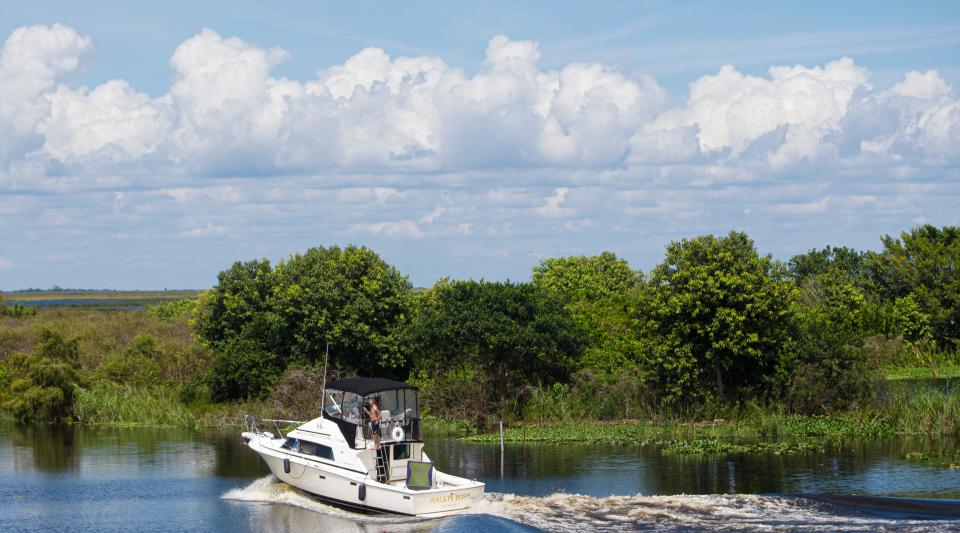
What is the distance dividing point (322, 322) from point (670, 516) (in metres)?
32.6

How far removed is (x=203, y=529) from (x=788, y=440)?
2509 cm

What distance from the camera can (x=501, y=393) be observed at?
56281mm

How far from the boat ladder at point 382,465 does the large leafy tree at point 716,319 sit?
18.4m

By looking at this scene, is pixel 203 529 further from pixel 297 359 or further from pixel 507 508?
pixel 297 359

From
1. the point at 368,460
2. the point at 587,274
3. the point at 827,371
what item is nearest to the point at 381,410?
the point at 368,460

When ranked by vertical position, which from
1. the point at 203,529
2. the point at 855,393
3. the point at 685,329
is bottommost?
the point at 203,529

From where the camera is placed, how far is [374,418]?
119 feet

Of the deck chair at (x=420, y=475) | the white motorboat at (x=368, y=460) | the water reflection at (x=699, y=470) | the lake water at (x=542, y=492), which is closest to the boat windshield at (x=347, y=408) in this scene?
the white motorboat at (x=368, y=460)

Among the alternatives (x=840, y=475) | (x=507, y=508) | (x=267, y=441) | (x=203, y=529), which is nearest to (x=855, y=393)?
(x=840, y=475)

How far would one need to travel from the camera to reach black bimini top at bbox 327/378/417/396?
37.0m

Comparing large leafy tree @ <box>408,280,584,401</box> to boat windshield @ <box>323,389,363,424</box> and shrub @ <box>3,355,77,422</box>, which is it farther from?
shrub @ <box>3,355,77,422</box>

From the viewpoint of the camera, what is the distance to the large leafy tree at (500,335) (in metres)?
54.4

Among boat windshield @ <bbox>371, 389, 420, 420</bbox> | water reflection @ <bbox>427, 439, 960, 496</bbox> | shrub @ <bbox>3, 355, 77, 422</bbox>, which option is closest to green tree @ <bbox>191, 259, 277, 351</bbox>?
shrub @ <bbox>3, 355, 77, 422</bbox>

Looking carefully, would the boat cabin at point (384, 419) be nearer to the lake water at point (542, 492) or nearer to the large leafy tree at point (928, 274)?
the lake water at point (542, 492)
